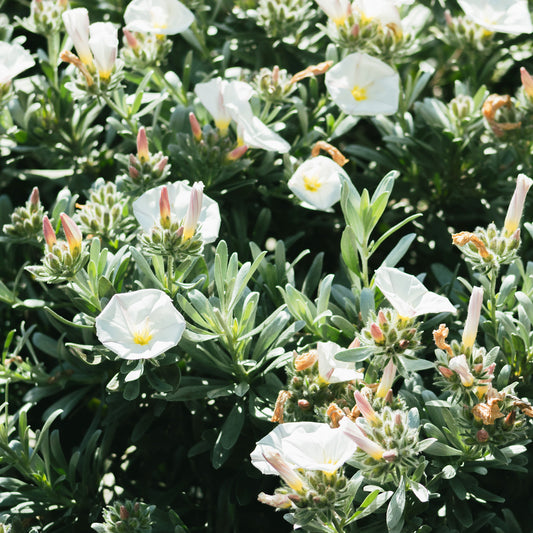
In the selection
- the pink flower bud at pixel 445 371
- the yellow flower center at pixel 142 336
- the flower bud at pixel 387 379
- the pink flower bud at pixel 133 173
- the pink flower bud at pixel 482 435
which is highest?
the pink flower bud at pixel 133 173

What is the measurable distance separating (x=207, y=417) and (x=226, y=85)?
0.84 m

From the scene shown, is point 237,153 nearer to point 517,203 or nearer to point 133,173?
point 133,173

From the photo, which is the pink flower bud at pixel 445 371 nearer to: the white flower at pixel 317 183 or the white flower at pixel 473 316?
the white flower at pixel 473 316

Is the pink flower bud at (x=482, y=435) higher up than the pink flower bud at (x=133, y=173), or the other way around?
the pink flower bud at (x=133, y=173)

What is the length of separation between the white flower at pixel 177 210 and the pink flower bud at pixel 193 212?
0.07m

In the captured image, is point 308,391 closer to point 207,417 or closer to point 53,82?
point 207,417

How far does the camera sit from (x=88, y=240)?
5.73 ft

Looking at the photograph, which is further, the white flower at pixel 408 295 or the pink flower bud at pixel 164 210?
the pink flower bud at pixel 164 210

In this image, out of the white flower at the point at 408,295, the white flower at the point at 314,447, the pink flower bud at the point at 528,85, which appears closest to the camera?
the white flower at the point at 314,447

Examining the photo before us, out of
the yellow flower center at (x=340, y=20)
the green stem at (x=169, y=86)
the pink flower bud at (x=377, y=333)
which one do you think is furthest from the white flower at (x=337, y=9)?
the pink flower bud at (x=377, y=333)

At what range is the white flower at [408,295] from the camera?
1412 millimetres

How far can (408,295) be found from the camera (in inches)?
56.9

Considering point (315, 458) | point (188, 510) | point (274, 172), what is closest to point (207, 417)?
point (188, 510)

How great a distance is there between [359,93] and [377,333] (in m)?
0.79
